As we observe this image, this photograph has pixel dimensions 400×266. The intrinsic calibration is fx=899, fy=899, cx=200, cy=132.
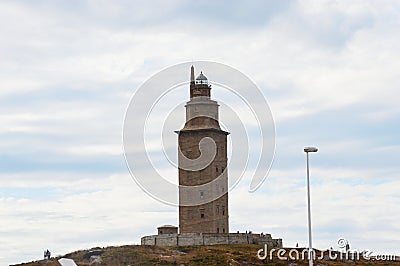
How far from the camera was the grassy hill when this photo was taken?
3600 inches

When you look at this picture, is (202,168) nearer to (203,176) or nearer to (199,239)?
(203,176)

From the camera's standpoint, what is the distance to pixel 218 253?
95125mm

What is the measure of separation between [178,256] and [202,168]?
14.7 m

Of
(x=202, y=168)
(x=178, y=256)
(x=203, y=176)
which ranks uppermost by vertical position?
(x=202, y=168)

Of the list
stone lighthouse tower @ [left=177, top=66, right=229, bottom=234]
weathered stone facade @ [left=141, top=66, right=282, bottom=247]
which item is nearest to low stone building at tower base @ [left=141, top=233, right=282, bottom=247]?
weathered stone facade @ [left=141, top=66, right=282, bottom=247]

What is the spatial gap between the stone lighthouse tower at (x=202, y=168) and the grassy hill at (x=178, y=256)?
6.90 m

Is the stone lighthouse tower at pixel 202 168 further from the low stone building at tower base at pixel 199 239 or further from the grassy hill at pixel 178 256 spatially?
the grassy hill at pixel 178 256

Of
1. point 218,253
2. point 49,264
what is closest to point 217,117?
point 218,253

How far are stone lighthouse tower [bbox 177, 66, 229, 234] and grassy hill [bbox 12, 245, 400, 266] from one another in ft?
22.7

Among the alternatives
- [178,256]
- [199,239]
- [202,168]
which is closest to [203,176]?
[202,168]

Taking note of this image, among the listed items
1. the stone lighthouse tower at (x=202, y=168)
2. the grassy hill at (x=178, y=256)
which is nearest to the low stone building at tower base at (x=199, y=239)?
the grassy hill at (x=178, y=256)

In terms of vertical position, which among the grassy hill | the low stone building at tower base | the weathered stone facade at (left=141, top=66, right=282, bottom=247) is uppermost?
the weathered stone facade at (left=141, top=66, right=282, bottom=247)

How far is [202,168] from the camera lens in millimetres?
106312

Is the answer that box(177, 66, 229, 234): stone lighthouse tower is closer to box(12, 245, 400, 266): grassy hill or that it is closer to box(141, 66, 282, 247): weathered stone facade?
box(141, 66, 282, 247): weathered stone facade
